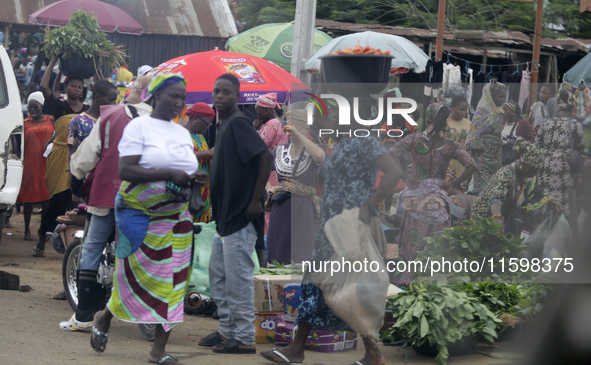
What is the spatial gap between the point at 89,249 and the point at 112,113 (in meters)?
1.01

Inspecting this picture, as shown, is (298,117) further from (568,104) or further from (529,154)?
(568,104)

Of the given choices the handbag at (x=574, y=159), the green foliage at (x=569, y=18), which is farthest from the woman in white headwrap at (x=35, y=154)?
the green foliage at (x=569, y=18)

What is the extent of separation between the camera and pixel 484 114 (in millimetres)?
7367

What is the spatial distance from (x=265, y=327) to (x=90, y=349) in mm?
1285

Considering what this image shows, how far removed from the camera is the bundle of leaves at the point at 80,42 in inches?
316

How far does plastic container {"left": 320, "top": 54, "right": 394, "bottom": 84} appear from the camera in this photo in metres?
4.51

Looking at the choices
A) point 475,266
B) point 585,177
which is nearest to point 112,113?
point 475,266

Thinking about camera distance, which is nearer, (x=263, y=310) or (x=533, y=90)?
(x=263, y=310)

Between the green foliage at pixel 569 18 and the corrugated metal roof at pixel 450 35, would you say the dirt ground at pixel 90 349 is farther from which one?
the green foliage at pixel 569 18

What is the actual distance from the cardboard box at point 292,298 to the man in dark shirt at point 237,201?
312 mm

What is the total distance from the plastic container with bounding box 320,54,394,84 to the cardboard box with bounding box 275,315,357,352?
1803 mm

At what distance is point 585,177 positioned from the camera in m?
6.46

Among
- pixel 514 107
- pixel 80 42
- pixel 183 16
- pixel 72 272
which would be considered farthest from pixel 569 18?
pixel 72 272

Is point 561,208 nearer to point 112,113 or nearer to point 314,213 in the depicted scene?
point 314,213
